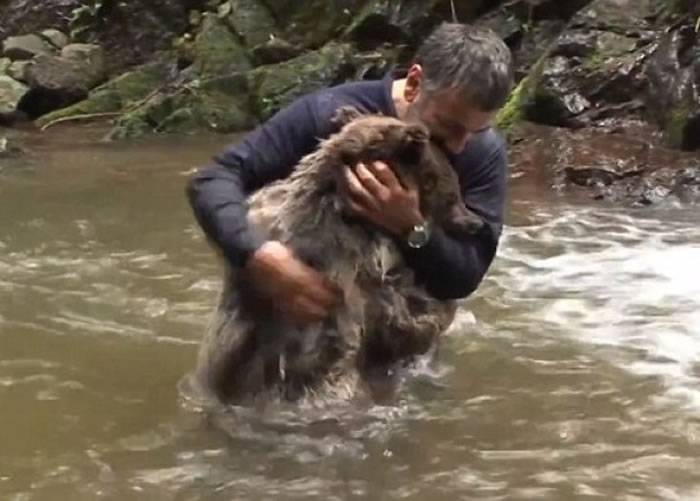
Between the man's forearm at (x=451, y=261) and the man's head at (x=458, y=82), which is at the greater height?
the man's head at (x=458, y=82)

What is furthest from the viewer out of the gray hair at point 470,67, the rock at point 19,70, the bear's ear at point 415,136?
the rock at point 19,70

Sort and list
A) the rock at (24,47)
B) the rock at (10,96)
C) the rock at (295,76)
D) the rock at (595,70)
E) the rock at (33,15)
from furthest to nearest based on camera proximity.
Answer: the rock at (33,15)
the rock at (24,47)
the rock at (10,96)
the rock at (295,76)
the rock at (595,70)

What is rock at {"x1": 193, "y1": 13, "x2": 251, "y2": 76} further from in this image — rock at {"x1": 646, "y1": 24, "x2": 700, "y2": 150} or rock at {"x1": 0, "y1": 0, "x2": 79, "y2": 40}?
rock at {"x1": 646, "y1": 24, "x2": 700, "y2": 150}

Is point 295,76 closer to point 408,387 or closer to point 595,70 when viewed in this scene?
point 595,70

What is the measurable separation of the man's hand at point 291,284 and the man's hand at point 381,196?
0.82ft

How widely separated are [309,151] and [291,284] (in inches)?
22.5

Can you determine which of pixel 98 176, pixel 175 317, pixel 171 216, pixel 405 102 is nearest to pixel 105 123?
pixel 98 176

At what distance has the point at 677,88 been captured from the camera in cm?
962

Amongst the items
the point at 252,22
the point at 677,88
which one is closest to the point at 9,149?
the point at 252,22

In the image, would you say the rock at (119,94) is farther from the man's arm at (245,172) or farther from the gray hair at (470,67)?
the gray hair at (470,67)

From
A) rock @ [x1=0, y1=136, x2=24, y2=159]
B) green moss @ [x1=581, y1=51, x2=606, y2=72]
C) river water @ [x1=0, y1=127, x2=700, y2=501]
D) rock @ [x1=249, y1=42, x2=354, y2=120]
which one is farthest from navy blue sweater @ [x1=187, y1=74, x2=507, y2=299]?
rock @ [x1=249, y1=42, x2=354, y2=120]

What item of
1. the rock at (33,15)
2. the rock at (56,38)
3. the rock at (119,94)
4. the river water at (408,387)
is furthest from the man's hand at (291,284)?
the rock at (33,15)

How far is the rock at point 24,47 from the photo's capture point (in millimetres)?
17000

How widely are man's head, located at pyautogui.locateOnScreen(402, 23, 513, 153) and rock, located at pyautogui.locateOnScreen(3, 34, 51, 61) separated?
1350cm
